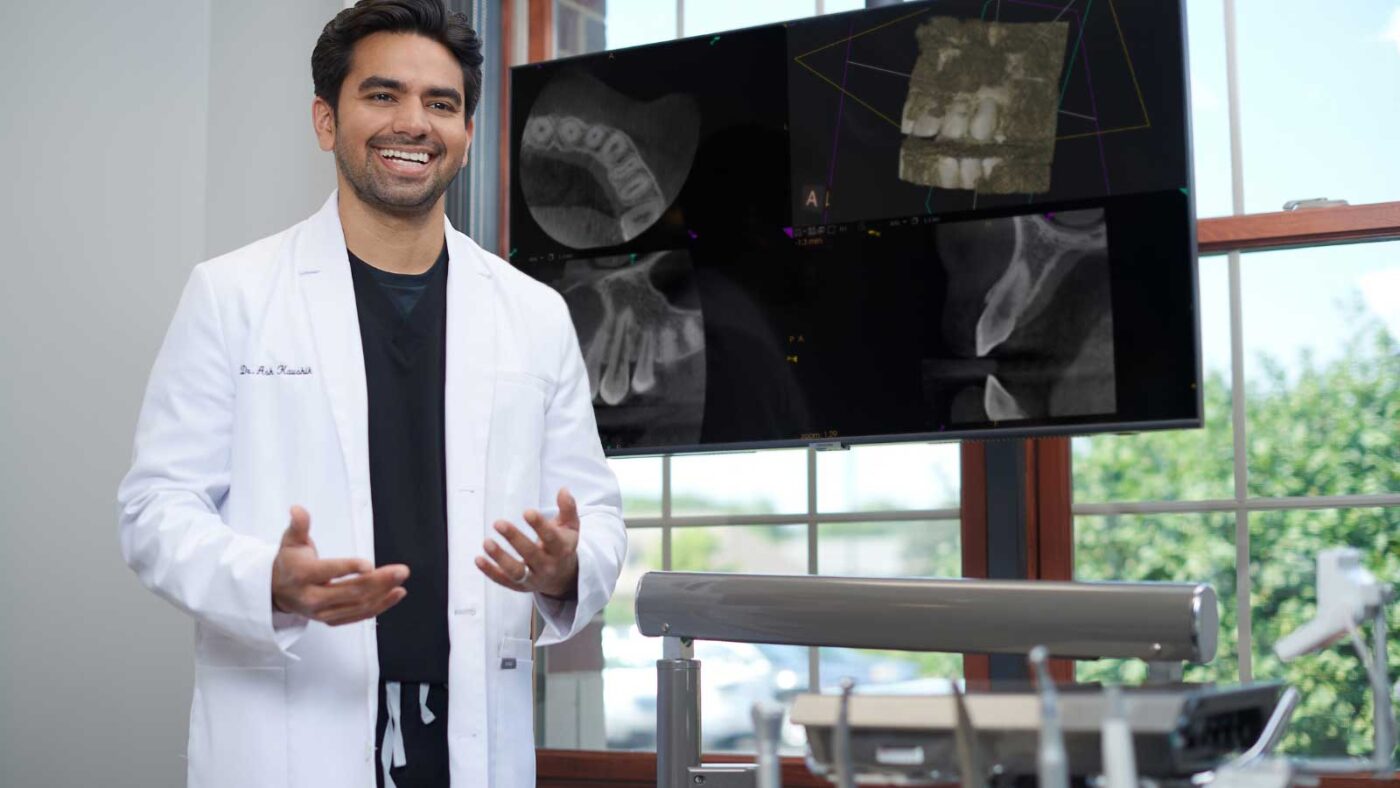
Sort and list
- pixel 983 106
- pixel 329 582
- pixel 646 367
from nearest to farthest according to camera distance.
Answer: pixel 329 582
pixel 983 106
pixel 646 367

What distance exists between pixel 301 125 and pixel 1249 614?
2.30 m

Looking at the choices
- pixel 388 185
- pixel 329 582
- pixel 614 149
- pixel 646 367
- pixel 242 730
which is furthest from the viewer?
pixel 614 149

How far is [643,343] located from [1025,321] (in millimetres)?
725

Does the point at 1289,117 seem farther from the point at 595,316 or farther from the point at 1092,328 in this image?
the point at 595,316

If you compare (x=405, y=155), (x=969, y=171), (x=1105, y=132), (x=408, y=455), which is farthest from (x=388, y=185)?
(x=1105, y=132)

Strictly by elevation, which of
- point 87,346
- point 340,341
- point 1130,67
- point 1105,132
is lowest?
point 340,341

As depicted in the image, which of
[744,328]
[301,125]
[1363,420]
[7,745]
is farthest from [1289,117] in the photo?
[7,745]

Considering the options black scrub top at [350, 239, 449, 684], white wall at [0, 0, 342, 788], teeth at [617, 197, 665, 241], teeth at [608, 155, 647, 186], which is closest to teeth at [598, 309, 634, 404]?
teeth at [617, 197, 665, 241]

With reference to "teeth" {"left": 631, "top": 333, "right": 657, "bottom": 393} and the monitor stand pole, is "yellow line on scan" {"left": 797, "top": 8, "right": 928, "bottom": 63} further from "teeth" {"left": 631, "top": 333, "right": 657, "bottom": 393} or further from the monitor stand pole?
the monitor stand pole

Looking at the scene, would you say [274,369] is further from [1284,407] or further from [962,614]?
[1284,407]

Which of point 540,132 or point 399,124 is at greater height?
point 540,132

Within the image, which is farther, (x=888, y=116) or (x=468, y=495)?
(x=888, y=116)

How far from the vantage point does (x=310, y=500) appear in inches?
78.1

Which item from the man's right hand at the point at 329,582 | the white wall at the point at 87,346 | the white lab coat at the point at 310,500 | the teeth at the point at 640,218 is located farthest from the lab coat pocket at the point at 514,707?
the white wall at the point at 87,346
